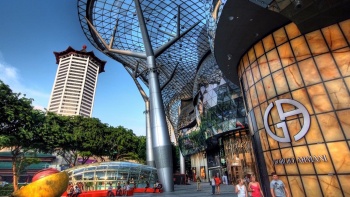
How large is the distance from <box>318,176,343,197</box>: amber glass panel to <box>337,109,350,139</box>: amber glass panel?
Result: 6.49 ft

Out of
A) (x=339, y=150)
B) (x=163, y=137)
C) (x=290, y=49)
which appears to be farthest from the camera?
(x=163, y=137)

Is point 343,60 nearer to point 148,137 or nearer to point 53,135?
point 148,137

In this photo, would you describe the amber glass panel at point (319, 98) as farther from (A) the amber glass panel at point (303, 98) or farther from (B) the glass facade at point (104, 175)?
(B) the glass facade at point (104, 175)

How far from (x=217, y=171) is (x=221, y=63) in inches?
1233

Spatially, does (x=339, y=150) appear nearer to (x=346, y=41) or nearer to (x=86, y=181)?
(x=346, y=41)

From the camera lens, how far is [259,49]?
43.5ft

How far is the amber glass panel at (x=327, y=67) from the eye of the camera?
998 cm

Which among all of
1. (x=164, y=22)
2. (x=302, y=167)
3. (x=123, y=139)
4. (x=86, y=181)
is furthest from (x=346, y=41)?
(x=123, y=139)

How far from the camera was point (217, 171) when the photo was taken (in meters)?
42.2

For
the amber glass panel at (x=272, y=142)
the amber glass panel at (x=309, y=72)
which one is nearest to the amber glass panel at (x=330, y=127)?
the amber glass panel at (x=309, y=72)

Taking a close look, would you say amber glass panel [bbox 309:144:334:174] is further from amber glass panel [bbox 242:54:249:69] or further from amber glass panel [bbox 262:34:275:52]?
amber glass panel [bbox 242:54:249:69]

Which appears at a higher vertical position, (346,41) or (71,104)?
(71,104)

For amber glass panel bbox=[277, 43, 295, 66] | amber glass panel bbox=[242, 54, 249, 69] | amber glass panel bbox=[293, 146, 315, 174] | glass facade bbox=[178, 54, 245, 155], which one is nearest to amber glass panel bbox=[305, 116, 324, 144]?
amber glass panel bbox=[293, 146, 315, 174]

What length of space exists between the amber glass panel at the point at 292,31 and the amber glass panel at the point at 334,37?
125 centimetres
